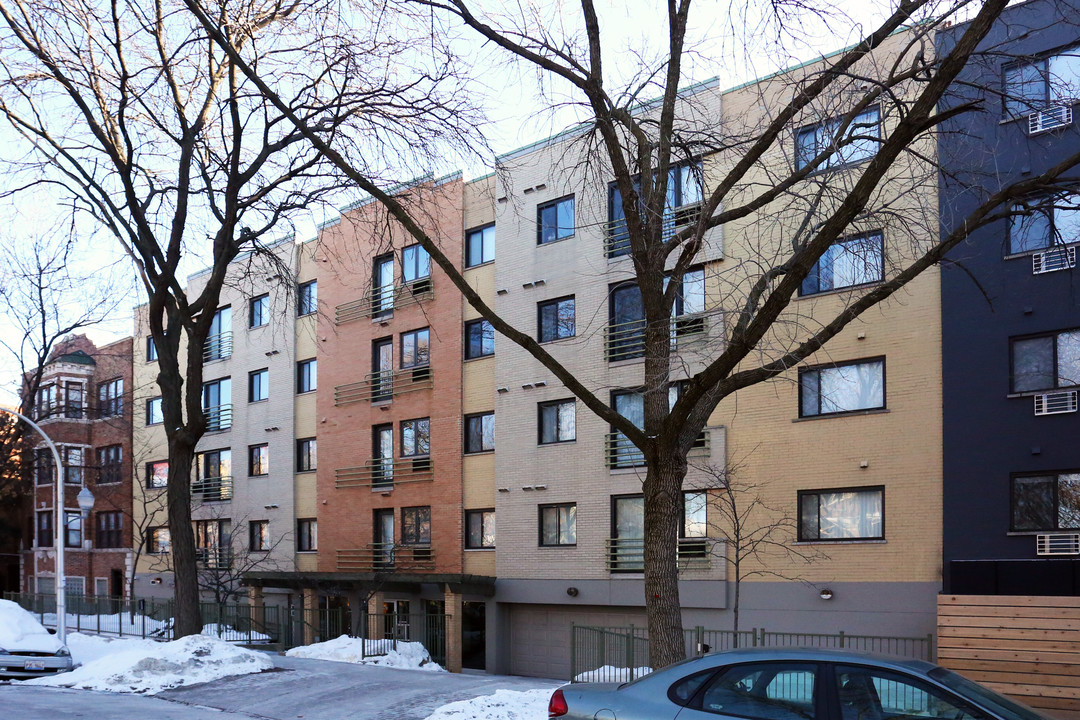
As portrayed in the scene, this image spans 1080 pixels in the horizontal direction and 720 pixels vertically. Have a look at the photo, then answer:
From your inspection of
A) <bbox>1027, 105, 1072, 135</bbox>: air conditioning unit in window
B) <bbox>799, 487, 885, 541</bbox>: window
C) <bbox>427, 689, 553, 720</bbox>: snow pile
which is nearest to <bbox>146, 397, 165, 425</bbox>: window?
<bbox>799, 487, 885, 541</bbox>: window

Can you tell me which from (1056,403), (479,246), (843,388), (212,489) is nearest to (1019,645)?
(1056,403)

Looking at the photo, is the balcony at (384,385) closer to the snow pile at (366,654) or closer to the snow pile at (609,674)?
the snow pile at (366,654)

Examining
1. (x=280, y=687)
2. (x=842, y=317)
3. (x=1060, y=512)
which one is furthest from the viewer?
(x=1060, y=512)

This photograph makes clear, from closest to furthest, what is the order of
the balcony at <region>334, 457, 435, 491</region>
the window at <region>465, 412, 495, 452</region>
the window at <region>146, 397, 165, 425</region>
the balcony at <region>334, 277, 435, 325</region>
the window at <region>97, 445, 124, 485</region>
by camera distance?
the window at <region>465, 412, 495, 452</region>
the balcony at <region>334, 457, 435, 491</region>
the balcony at <region>334, 277, 435, 325</region>
the window at <region>146, 397, 165, 425</region>
the window at <region>97, 445, 124, 485</region>

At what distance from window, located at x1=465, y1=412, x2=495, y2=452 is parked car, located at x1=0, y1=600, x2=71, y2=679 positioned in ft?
41.2

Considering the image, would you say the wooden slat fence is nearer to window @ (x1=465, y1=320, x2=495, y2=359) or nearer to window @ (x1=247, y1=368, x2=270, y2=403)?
window @ (x1=465, y1=320, x2=495, y2=359)

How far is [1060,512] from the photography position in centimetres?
1866

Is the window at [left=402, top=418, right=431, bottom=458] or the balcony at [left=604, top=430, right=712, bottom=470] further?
the window at [left=402, top=418, right=431, bottom=458]

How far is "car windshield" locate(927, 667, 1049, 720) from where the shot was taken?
629cm

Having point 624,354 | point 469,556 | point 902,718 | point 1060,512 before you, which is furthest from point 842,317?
point 469,556

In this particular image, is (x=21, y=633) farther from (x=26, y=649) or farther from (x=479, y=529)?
(x=479, y=529)

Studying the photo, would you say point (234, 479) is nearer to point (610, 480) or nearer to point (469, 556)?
point (469, 556)

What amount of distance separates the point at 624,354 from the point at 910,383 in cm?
739

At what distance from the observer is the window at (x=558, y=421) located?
27.1m
